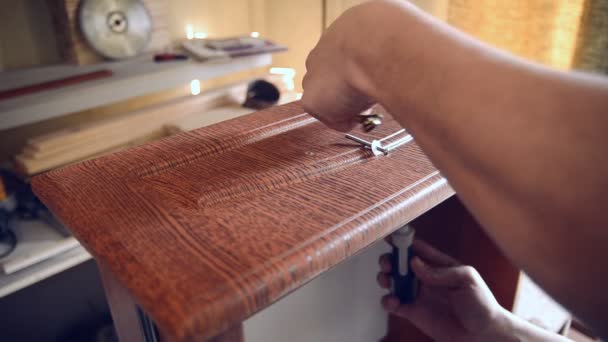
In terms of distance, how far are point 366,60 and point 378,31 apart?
3 centimetres

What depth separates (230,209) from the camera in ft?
1.50

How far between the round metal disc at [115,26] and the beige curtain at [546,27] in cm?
79

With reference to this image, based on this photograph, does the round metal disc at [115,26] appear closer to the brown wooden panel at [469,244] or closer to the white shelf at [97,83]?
the white shelf at [97,83]

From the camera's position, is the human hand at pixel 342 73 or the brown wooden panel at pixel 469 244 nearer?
the human hand at pixel 342 73

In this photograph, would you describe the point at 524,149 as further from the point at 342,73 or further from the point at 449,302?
the point at 449,302

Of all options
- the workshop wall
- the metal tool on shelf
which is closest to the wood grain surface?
the metal tool on shelf

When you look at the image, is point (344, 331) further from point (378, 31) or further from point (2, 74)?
Result: point (2, 74)

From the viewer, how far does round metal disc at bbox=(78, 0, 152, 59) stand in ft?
3.59

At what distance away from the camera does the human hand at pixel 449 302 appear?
0.67 m

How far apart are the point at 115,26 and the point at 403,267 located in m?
0.87

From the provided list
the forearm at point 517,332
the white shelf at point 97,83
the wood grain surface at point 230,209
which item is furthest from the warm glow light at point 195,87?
the forearm at point 517,332

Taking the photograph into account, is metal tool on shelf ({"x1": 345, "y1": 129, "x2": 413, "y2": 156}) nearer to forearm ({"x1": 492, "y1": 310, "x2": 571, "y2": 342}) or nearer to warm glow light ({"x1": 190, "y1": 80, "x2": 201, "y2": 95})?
forearm ({"x1": 492, "y1": 310, "x2": 571, "y2": 342})

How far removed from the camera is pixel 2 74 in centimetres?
108

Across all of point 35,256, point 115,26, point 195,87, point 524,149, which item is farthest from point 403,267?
point 195,87
